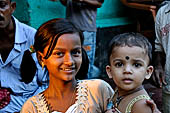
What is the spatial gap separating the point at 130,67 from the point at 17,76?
1.38 meters

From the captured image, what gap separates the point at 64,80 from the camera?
2.01 m

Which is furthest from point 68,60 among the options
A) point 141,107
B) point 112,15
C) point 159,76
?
point 112,15

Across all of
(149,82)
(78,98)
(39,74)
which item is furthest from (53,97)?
(149,82)

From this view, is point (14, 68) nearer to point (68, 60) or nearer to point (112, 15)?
point (68, 60)

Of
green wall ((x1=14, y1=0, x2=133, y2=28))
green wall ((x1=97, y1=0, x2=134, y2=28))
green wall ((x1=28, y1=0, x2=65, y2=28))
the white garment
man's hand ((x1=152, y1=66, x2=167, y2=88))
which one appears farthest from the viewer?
green wall ((x1=97, y1=0, x2=134, y2=28))

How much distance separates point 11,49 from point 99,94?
47.5 inches

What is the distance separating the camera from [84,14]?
4172 millimetres

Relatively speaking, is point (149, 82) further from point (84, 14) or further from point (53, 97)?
point (53, 97)

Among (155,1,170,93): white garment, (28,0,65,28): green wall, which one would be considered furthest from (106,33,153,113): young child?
(28,0,65,28): green wall

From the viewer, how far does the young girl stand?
194cm

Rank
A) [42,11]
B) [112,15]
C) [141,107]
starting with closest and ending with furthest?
[141,107]
[42,11]
[112,15]

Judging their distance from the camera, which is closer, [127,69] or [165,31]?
[127,69]

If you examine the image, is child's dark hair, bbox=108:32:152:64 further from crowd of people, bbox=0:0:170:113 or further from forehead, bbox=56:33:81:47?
forehead, bbox=56:33:81:47

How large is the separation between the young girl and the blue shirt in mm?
774
